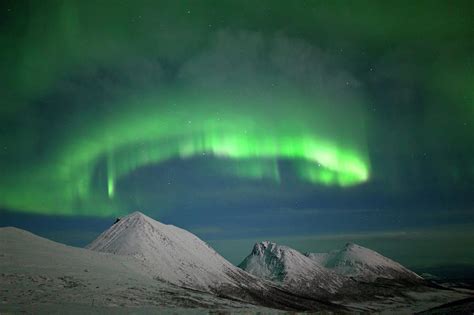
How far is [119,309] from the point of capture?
73750 millimetres

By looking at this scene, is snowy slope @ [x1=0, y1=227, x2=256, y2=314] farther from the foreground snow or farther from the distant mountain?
the distant mountain

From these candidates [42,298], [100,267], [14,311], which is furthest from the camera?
[100,267]

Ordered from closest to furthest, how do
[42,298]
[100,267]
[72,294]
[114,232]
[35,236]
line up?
[42,298], [72,294], [100,267], [35,236], [114,232]

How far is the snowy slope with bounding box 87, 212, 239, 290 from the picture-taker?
144250 millimetres

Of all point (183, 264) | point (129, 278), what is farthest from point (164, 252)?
point (129, 278)

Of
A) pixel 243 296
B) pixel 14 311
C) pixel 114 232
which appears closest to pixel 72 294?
pixel 14 311

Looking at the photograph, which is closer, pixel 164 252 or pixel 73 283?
pixel 73 283

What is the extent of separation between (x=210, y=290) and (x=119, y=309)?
2742 inches

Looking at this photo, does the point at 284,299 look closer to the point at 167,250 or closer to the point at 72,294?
the point at 167,250

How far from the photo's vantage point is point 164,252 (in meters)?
166

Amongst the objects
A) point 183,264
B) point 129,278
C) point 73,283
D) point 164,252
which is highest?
point 164,252

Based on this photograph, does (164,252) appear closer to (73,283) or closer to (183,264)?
(183,264)

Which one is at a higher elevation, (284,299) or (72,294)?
(72,294)

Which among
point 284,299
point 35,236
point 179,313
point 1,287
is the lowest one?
point 284,299
